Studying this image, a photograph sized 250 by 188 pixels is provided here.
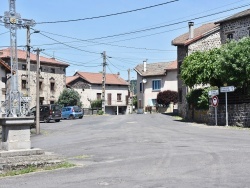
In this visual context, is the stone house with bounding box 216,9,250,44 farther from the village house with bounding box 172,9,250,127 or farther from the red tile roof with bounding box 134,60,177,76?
the red tile roof with bounding box 134,60,177,76

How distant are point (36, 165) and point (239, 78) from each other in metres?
20.5

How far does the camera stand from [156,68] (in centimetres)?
7056

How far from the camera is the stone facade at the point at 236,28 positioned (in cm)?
3869

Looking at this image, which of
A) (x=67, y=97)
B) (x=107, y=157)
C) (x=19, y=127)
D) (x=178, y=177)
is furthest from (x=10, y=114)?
(x=67, y=97)

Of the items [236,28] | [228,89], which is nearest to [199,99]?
[228,89]

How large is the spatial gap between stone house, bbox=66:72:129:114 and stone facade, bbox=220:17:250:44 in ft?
118

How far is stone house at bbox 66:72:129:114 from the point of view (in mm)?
73375

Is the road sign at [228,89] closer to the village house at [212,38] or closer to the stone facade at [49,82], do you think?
the village house at [212,38]

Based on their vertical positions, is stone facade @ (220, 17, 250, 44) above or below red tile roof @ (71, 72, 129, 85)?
above

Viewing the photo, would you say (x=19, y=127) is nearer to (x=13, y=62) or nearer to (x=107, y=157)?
(x=13, y=62)

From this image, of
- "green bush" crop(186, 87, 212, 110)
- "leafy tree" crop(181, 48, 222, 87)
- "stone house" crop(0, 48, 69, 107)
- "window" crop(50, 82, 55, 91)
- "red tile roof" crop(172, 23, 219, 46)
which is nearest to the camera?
"leafy tree" crop(181, 48, 222, 87)

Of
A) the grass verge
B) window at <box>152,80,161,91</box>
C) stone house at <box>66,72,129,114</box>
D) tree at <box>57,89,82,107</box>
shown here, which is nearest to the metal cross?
the grass verge

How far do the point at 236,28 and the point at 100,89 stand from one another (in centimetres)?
3964

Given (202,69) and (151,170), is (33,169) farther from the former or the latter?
(202,69)
